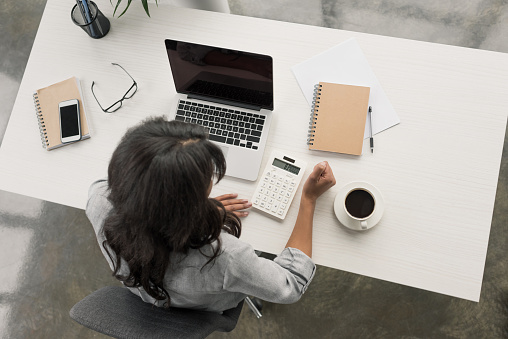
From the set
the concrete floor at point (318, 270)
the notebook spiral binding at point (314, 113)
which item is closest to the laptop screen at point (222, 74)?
the notebook spiral binding at point (314, 113)

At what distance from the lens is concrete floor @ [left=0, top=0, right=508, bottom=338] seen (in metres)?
1.77

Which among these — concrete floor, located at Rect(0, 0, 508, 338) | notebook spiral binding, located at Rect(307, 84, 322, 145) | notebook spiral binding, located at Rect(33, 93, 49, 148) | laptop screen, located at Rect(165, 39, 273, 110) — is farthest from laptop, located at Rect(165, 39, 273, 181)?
concrete floor, located at Rect(0, 0, 508, 338)

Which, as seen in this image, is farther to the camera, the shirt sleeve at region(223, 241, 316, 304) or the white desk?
the white desk

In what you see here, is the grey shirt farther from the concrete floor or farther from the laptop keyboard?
the concrete floor

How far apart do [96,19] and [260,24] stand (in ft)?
1.62

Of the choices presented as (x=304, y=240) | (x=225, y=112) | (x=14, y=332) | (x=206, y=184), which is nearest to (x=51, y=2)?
(x=225, y=112)

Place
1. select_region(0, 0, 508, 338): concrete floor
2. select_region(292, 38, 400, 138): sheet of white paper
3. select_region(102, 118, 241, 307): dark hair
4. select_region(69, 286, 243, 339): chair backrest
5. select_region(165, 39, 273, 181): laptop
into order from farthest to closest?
select_region(0, 0, 508, 338): concrete floor, select_region(292, 38, 400, 138): sheet of white paper, select_region(165, 39, 273, 181): laptop, select_region(69, 286, 243, 339): chair backrest, select_region(102, 118, 241, 307): dark hair

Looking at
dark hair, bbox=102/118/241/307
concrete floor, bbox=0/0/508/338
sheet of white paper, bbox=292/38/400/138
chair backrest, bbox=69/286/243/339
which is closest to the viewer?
dark hair, bbox=102/118/241/307

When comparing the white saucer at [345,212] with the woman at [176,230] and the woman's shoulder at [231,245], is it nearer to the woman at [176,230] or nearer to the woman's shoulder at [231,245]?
the woman at [176,230]

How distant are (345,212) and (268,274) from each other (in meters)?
0.27

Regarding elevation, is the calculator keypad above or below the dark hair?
below

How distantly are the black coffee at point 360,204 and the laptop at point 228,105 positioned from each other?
0.89ft

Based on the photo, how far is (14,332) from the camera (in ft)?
6.43

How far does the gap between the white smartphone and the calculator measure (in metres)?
0.56
